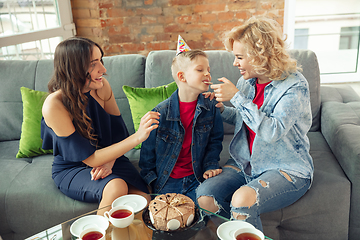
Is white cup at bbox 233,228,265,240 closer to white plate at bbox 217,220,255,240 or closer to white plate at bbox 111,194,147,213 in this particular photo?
white plate at bbox 217,220,255,240

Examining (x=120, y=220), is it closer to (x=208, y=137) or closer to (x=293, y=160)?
(x=208, y=137)

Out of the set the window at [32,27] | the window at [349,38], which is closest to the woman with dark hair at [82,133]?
the window at [32,27]

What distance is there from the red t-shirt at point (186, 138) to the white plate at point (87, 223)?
54cm

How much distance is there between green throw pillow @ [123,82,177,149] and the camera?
1752 millimetres

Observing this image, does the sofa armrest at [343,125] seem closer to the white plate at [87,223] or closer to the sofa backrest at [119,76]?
the sofa backrest at [119,76]

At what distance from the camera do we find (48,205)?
1.39 m

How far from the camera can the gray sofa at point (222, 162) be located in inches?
53.2

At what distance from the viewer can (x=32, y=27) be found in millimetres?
2650

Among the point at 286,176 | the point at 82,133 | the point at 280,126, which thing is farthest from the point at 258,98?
the point at 82,133

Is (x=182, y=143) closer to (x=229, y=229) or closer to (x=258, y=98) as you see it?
(x=258, y=98)

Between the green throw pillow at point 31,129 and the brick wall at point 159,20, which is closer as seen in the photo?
the green throw pillow at point 31,129

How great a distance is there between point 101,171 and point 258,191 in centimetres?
71

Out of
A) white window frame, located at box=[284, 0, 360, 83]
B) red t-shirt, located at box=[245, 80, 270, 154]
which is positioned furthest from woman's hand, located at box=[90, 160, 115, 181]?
white window frame, located at box=[284, 0, 360, 83]

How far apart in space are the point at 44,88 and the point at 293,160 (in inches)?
62.2
